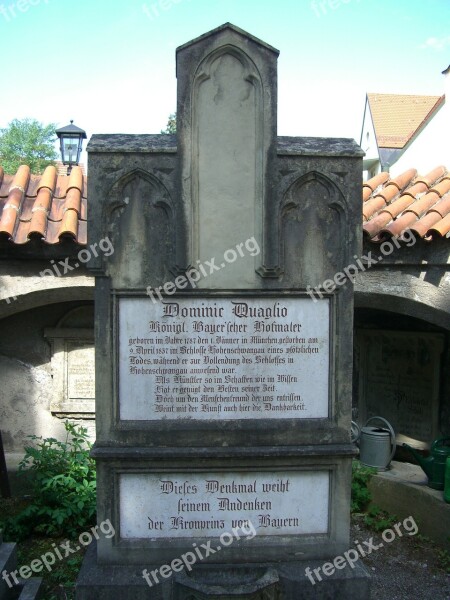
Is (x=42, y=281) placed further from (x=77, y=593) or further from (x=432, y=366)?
(x=432, y=366)

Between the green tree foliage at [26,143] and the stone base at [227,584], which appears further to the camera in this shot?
the green tree foliage at [26,143]

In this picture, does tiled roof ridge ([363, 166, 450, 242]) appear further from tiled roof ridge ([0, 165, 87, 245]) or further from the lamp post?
the lamp post

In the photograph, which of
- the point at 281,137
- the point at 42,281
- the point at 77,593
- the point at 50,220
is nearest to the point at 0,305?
the point at 42,281

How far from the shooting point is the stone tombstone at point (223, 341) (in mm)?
2846

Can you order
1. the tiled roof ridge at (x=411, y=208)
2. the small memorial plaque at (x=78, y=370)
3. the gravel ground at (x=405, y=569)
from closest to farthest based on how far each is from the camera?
1. the gravel ground at (x=405, y=569)
2. the tiled roof ridge at (x=411, y=208)
3. the small memorial plaque at (x=78, y=370)

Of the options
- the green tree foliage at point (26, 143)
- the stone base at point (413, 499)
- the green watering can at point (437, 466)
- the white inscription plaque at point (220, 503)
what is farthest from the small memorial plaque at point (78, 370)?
the green tree foliage at point (26, 143)

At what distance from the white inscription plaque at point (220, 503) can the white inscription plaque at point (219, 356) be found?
1.24 feet

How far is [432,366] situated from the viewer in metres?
6.02

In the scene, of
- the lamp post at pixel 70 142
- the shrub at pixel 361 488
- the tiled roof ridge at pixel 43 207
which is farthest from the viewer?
the lamp post at pixel 70 142

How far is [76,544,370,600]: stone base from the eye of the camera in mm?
2729

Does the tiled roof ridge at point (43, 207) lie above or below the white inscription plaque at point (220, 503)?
above

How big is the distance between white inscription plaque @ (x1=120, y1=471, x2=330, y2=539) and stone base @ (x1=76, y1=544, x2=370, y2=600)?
0.63 feet

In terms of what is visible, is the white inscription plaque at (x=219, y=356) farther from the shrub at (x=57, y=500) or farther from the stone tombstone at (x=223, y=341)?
the shrub at (x=57, y=500)

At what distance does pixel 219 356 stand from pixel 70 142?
17.3 feet
